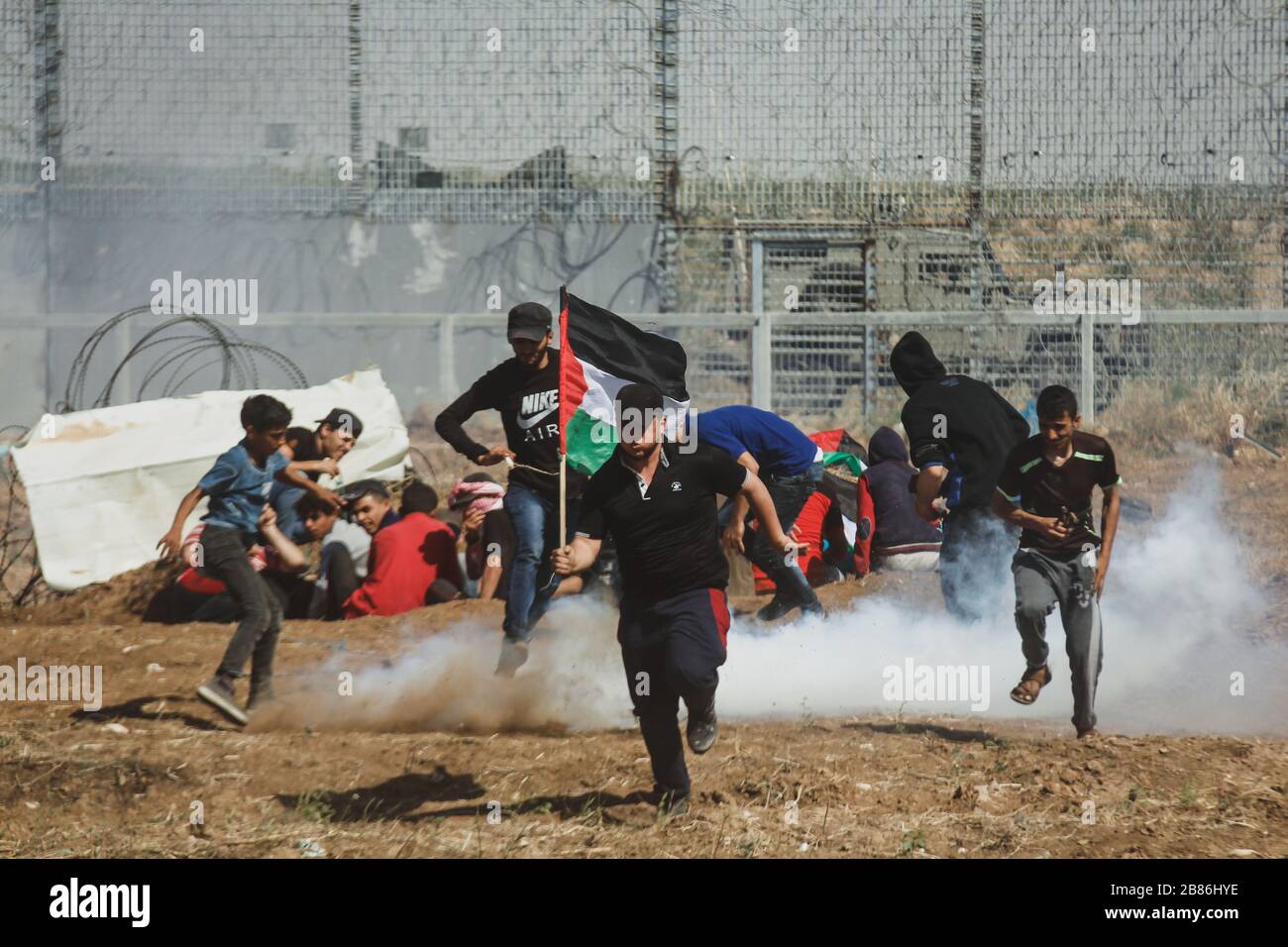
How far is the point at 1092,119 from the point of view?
14078 mm

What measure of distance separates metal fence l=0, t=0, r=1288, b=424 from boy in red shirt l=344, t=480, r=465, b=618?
3.13m

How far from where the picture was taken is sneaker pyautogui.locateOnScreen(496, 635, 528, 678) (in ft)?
28.5

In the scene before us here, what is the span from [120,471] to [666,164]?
5338 millimetres

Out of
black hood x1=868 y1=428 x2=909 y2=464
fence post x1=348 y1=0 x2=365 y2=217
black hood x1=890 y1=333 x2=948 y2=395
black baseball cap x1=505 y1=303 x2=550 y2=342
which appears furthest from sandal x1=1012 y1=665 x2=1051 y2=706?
fence post x1=348 y1=0 x2=365 y2=217

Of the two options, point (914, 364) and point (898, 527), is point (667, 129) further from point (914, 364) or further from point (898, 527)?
point (914, 364)

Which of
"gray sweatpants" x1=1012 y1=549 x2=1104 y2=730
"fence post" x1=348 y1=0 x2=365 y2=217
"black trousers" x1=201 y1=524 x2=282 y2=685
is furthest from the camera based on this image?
"fence post" x1=348 y1=0 x2=365 y2=217

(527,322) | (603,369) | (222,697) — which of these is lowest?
(222,697)

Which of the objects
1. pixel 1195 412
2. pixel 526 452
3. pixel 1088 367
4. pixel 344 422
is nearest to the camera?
pixel 526 452

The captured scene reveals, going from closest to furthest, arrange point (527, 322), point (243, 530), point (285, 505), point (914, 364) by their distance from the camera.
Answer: point (243, 530) → point (527, 322) → point (914, 364) → point (285, 505)

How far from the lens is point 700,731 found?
681cm

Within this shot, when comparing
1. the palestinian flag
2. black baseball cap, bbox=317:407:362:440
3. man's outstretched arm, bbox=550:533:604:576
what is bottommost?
man's outstretched arm, bbox=550:533:604:576

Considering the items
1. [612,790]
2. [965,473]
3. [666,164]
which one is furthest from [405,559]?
[666,164]

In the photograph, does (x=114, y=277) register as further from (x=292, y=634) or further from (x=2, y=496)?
(x=292, y=634)

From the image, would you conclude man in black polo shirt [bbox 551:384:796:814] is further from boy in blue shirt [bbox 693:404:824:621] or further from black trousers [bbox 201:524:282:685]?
boy in blue shirt [bbox 693:404:824:621]
